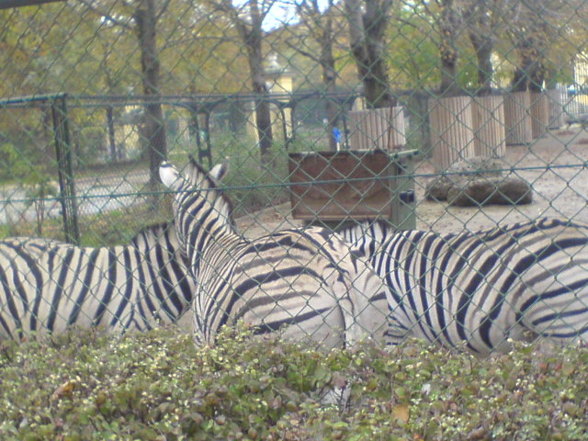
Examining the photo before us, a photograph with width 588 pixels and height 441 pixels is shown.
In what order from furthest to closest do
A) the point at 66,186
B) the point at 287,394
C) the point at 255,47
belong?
the point at 66,186
the point at 255,47
the point at 287,394

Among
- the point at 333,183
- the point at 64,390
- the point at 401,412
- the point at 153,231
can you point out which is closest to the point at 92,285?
the point at 153,231

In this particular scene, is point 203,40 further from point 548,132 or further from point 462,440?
point 462,440

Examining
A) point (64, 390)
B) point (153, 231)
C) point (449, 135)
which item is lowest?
point (64, 390)

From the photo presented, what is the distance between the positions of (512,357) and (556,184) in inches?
348

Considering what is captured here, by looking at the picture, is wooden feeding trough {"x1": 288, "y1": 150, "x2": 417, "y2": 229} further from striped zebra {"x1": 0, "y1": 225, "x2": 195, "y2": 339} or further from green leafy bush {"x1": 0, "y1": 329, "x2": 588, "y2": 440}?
green leafy bush {"x1": 0, "y1": 329, "x2": 588, "y2": 440}

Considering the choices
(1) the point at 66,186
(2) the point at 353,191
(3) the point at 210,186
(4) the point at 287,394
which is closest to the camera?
(4) the point at 287,394

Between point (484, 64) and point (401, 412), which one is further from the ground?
point (484, 64)

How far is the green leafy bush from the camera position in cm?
252

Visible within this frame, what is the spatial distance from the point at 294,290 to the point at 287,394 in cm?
91

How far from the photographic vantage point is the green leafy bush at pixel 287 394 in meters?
2.52

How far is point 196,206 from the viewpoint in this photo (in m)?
4.75

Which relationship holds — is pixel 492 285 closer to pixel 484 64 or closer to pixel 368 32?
pixel 484 64

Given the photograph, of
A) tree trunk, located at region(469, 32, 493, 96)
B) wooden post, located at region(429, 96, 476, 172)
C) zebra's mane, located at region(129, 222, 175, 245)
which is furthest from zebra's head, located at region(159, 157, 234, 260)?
tree trunk, located at region(469, 32, 493, 96)

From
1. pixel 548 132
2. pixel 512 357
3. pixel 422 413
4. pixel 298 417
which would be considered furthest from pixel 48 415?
pixel 548 132
